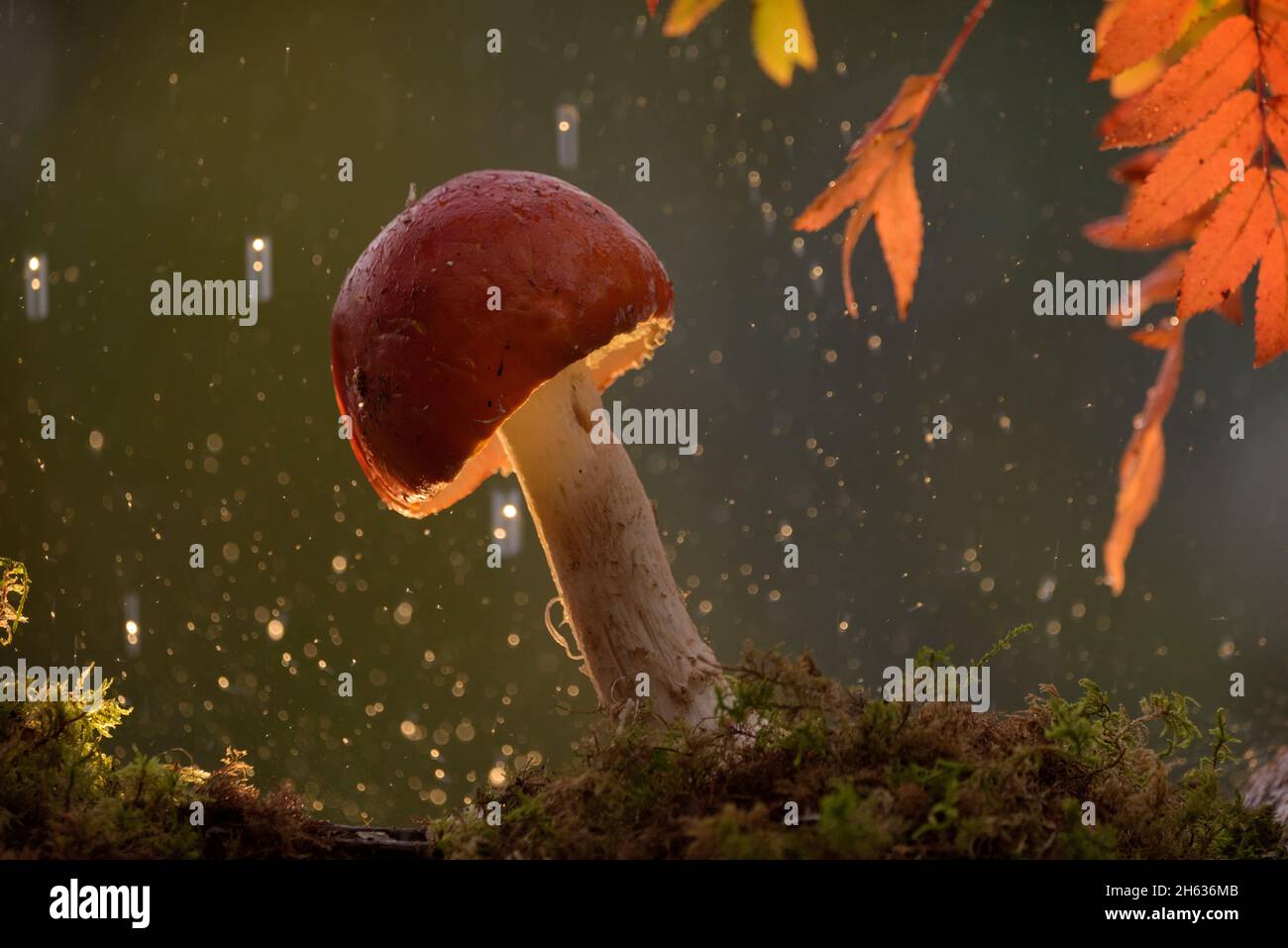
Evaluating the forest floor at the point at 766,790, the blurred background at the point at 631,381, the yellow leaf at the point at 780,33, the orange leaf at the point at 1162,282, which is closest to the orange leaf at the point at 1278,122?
the orange leaf at the point at 1162,282

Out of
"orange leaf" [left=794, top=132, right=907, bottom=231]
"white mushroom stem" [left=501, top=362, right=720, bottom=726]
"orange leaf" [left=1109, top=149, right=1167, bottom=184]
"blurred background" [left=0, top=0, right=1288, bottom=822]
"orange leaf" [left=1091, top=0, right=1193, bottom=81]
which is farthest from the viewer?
"blurred background" [left=0, top=0, right=1288, bottom=822]

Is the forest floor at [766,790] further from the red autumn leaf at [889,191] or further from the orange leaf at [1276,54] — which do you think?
the orange leaf at [1276,54]

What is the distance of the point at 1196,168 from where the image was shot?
0.62m

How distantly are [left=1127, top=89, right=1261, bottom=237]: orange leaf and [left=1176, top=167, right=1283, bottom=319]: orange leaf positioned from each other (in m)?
0.02

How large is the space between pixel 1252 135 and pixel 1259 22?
0.25 ft

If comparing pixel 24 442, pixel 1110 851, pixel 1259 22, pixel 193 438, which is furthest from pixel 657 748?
pixel 24 442

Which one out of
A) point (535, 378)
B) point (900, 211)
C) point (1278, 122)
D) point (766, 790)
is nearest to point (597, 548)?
point (535, 378)

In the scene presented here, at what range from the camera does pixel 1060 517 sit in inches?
79.0

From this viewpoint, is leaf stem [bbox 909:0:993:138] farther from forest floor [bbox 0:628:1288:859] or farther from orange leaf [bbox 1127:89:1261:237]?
forest floor [bbox 0:628:1288:859]

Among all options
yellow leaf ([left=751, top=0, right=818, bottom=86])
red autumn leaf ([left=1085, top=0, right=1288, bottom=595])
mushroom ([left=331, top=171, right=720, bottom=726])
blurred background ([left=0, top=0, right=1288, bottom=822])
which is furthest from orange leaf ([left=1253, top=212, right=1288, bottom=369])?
blurred background ([left=0, top=0, right=1288, bottom=822])

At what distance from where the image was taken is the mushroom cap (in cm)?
87

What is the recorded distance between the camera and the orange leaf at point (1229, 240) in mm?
611
